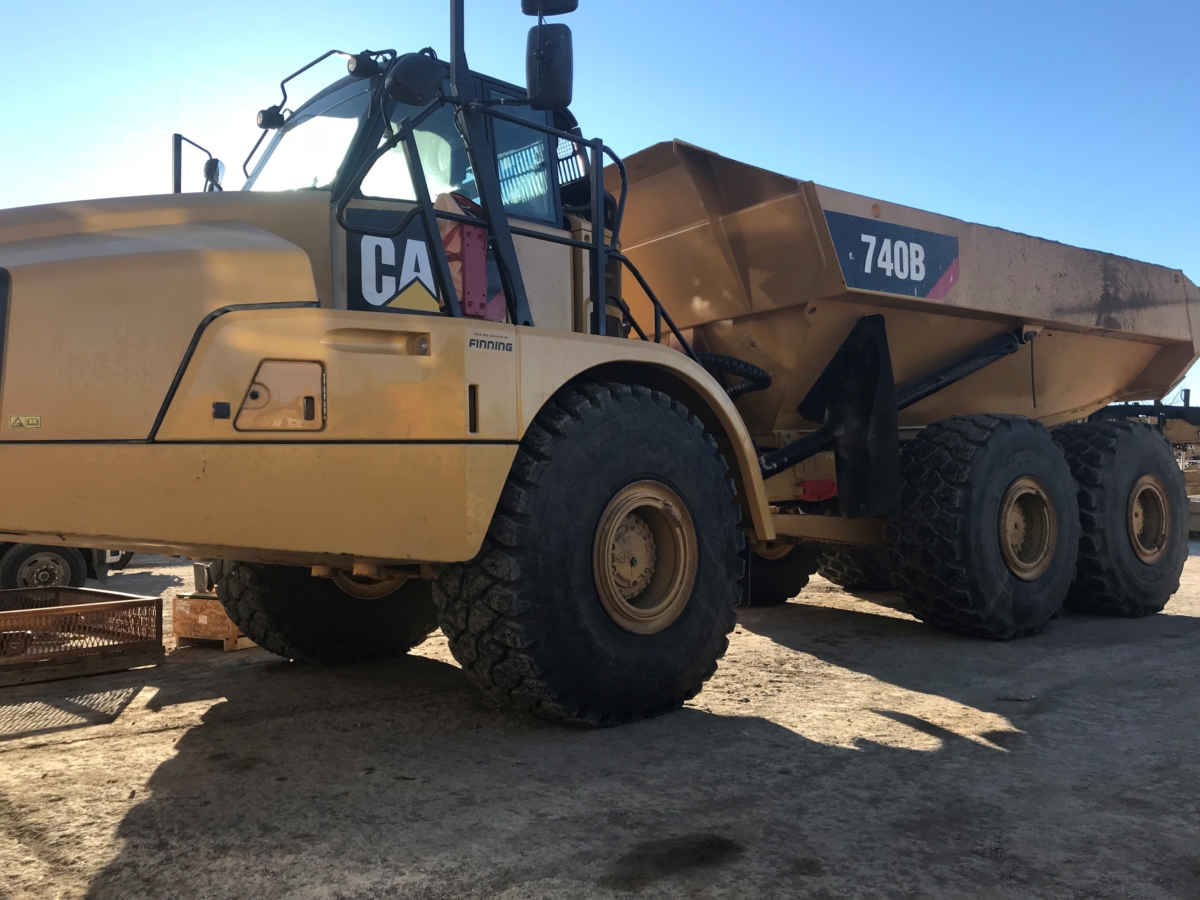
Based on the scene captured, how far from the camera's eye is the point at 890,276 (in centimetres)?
549

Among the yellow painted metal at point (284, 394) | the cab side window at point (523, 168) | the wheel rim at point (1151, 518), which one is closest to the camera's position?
the yellow painted metal at point (284, 394)

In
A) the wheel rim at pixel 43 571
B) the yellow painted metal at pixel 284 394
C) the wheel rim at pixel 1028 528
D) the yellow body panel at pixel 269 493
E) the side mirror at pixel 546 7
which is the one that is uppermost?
the side mirror at pixel 546 7

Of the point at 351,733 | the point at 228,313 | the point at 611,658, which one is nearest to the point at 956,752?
the point at 611,658

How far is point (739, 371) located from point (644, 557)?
205 cm

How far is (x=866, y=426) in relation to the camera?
5605 mm

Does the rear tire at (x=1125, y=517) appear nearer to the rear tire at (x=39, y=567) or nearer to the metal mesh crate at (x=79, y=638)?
the metal mesh crate at (x=79, y=638)

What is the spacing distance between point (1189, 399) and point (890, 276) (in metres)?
9.94

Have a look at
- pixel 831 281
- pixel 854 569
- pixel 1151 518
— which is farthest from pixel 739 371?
pixel 1151 518

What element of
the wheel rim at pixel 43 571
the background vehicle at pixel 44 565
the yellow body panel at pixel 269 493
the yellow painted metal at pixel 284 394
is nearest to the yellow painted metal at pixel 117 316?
the yellow body panel at pixel 269 493

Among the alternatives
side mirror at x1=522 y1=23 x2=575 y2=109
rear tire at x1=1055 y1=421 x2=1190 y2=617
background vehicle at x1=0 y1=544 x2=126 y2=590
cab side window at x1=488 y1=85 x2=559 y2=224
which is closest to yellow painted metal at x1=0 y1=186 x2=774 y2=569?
side mirror at x1=522 y1=23 x2=575 y2=109

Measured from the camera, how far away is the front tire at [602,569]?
10.9 ft

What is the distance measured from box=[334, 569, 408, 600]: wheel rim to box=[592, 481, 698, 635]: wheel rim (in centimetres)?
127

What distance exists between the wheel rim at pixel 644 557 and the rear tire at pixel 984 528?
2210 millimetres

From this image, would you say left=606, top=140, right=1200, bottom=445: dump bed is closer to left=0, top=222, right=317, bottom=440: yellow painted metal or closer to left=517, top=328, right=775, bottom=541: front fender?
left=517, top=328, right=775, bottom=541: front fender
